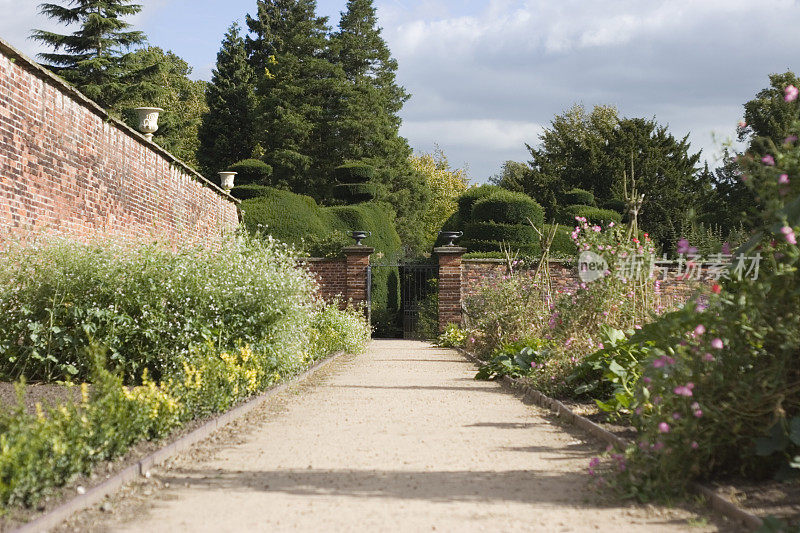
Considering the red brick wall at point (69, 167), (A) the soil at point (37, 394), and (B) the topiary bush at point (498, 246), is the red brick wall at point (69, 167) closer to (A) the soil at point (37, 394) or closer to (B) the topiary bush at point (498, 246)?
(A) the soil at point (37, 394)

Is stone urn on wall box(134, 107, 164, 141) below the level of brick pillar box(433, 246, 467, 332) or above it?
above

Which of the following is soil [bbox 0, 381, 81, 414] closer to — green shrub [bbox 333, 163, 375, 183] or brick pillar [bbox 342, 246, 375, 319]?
brick pillar [bbox 342, 246, 375, 319]

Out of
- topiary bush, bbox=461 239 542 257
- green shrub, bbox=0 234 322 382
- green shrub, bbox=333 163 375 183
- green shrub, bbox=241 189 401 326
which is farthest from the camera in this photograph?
green shrub, bbox=333 163 375 183

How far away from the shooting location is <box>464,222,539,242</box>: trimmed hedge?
74.8 ft

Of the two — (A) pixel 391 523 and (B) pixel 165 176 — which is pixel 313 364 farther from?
(A) pixel 391 523

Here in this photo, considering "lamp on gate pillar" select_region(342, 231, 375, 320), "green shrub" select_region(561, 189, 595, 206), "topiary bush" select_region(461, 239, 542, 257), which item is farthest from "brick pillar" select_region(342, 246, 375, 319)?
"green shrub" select_region(561, 189, 595, 206)

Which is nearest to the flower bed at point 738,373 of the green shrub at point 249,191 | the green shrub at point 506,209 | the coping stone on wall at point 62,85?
the coping stone on wall at point 62,85

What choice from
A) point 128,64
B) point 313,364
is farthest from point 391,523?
point 128,64

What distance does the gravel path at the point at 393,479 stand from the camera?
393 cm

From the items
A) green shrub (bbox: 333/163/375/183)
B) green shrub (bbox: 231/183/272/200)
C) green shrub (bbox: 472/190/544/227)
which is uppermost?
green shrub (bbox: 333/163/375/183)

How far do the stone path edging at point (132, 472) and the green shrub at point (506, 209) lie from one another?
1572cm

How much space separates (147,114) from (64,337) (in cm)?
979

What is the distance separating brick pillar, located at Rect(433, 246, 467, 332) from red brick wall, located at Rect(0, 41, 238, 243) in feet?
22.1

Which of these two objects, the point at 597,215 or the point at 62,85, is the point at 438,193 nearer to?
the point at 597,215
